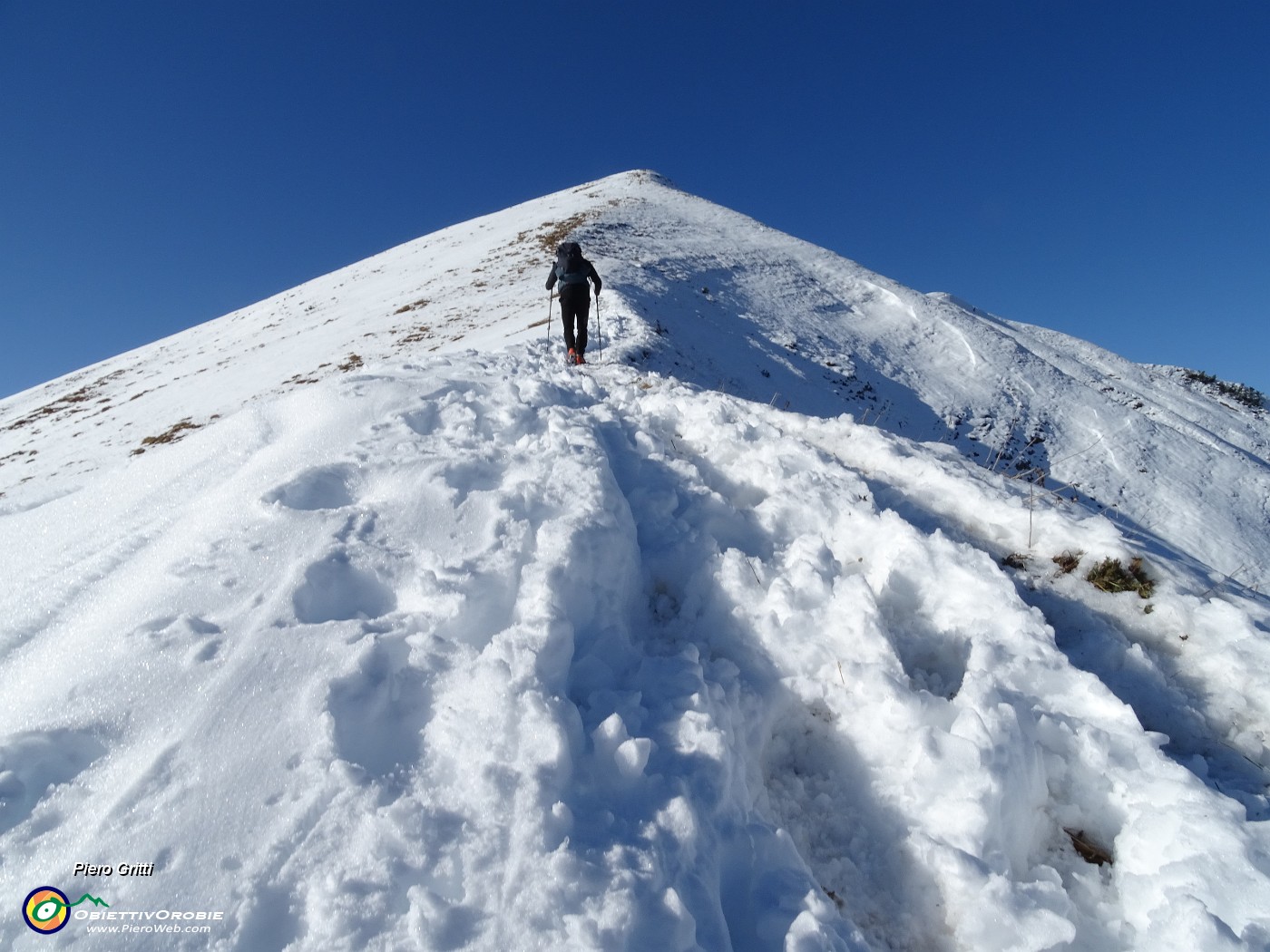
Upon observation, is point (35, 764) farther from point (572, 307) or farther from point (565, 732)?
point (572, 307)

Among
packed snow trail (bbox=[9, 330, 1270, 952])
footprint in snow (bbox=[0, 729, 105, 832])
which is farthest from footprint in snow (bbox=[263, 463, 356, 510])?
footprint in snow (bbox=[0, 729, 105, 832])

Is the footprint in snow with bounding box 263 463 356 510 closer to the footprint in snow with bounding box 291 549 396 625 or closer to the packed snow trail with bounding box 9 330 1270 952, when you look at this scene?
the packed snow trail with bounding box 9 330 1270 952

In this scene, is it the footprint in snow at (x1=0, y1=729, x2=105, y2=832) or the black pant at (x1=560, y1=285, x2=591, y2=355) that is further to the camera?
the black pant at (x1=560, y1=285, x2=591, y2=355)

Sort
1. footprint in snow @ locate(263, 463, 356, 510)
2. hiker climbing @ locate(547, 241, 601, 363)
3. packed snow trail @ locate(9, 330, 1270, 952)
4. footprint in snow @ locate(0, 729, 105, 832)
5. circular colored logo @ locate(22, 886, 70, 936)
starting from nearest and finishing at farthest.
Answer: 1. circular colored logo @ locate(22, 886, 70, 936)
2. packed snow trail @ locate(9, 330, 1270, 952)
3. footprint in snow @ locate(0, 729, 105, 832)
4. footprint in snow @ locate(263, 463, 356, 510)
5. hiker climbing @ locate(547, 241, 601, 363)

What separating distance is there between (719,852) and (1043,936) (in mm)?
1276

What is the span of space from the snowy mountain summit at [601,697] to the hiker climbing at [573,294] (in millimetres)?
3626

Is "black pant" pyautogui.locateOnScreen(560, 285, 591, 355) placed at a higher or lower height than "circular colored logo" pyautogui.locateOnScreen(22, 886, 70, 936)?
higher

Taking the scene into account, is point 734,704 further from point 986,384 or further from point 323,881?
point 986,384

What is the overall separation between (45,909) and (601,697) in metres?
2.13

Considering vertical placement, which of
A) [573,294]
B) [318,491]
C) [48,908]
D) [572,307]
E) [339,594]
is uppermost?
[573,294]

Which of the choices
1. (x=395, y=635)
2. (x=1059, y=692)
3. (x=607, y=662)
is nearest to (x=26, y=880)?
(x=395, y=635)

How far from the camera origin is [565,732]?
2.66 metres

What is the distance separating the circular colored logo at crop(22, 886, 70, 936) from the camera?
200cm

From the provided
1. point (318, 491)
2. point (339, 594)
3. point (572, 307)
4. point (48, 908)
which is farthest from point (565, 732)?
point (572, 307)
